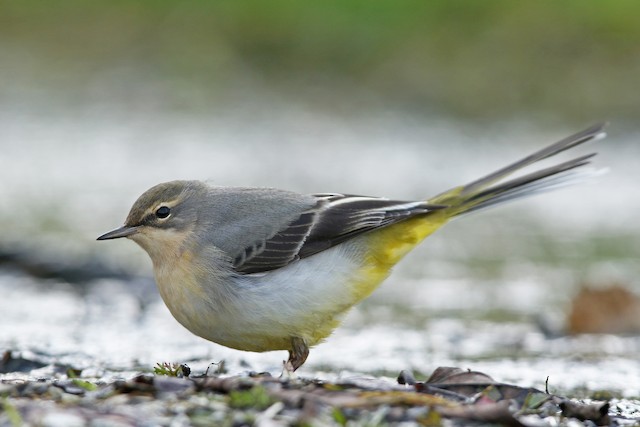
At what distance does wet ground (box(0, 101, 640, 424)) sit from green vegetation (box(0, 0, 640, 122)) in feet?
2.71

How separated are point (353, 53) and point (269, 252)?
A: 1379 cm

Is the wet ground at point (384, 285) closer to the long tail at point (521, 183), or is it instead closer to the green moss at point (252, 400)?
the long tail at point (521, 183)

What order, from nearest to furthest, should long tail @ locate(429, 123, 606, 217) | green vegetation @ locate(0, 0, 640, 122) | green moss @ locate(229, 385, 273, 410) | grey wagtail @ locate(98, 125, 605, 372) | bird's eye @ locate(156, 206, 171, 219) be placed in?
green moss @ locate(229, 385, 273, 410) → grey wagtail @ locate(98, 125, 605, 372) → bird's eye @ locate(156, 206, 171, 219) → long tail @ locate(429, 123, 606, 217) → green vegetation @ locate(0, 0, 640, 122)

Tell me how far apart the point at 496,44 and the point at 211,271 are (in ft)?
46.1

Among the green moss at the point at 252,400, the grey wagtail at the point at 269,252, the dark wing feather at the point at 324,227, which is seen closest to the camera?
the green moss at the point at 252,400

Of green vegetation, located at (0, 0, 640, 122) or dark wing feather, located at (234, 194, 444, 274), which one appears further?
green vegetation, located at (0, 0, 640, 122)

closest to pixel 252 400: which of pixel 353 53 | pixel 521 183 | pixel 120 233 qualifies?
pixel 120 233

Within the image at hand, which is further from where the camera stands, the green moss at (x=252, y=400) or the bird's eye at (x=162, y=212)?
the bird's eye at (x=162, y=212)

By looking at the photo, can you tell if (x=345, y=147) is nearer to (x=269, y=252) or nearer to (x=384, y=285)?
(x=384, y=285)

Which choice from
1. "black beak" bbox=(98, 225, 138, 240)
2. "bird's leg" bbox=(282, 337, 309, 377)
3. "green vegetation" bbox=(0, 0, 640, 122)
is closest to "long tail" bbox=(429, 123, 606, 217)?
"bird's leg" bbox=(282, 337, 309, 377)

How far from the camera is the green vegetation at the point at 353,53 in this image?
1922 centimetres

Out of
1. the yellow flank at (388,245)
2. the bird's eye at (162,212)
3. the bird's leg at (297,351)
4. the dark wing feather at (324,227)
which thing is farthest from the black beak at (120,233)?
the yellow flank at (388,245)

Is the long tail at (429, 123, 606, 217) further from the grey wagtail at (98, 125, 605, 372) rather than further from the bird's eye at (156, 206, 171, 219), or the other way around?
the bird's eye at (156, 206, 171, 219)

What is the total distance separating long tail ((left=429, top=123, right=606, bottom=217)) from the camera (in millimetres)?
7938
